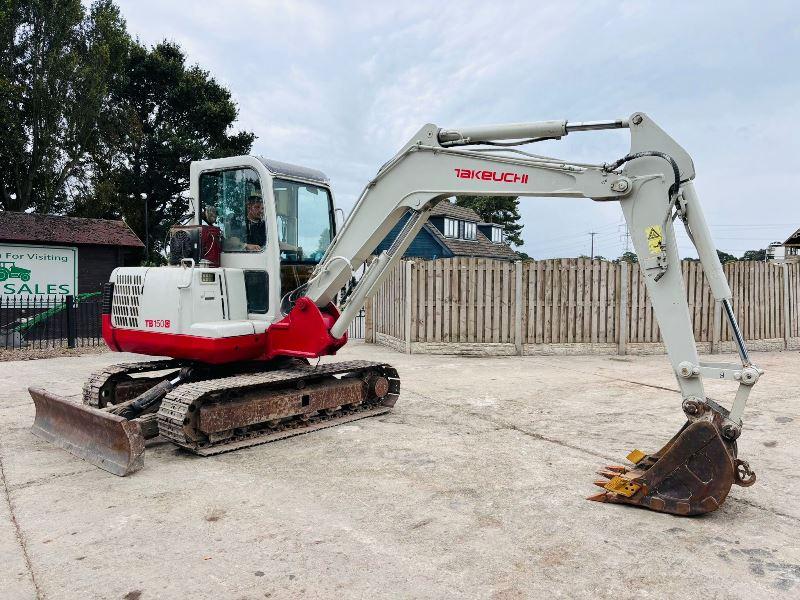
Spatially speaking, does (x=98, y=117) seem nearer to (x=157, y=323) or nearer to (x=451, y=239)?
(x=451, y=239)

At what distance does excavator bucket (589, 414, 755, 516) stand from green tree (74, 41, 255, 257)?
99.1 feet

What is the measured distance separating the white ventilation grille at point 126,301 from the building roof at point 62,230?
49.7 feet

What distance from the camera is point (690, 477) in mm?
4047

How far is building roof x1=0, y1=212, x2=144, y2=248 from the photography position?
1938 cm

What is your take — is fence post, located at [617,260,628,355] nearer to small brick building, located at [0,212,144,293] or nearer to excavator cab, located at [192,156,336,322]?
excavator cab, located at [192,156,336,322]

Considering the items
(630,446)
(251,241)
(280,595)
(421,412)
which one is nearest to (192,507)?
(280,595)

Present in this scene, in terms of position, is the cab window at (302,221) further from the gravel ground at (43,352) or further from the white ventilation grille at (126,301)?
the gravel ground at (43,352)

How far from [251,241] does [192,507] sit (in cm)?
302

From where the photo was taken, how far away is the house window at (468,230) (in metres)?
36.2

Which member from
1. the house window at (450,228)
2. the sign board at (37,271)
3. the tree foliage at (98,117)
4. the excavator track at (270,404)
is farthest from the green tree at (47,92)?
the excavator track at (270,404)

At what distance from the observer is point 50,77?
25.3 meters

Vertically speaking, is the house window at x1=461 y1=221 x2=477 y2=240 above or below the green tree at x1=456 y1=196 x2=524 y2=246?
below

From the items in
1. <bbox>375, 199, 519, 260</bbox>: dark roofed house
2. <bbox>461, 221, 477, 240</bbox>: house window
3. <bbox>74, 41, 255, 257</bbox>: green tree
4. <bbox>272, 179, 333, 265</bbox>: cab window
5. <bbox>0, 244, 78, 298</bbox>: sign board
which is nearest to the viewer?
<bbox>272, 179, 333, 265</bbox>: cab window

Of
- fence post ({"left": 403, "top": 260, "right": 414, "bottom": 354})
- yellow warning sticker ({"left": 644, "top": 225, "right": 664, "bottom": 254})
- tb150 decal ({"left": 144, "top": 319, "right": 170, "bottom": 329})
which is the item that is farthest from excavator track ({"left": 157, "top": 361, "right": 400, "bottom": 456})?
fence post ({"left": 403, "top": 260, "right": 414, "bottom": 354})
